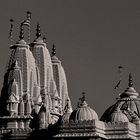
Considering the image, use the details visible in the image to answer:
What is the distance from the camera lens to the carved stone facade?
2990 inches

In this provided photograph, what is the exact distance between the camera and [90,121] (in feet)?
246

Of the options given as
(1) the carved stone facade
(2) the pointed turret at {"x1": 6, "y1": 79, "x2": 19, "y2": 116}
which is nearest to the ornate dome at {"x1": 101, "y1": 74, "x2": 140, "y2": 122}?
(1) the carved stone facade

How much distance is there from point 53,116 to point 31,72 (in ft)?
17.0

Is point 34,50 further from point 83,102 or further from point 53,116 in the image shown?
point 83,102

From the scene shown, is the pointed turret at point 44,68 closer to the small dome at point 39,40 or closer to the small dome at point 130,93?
the small dome at point 39,40

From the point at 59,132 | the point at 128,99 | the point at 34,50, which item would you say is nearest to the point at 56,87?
the point at 34,50

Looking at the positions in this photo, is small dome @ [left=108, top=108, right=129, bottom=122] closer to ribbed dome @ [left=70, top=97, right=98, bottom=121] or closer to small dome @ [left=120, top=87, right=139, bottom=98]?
ribbed dome @ [left=70, top=97, right=98, bottom=121]

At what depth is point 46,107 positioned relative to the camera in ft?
283

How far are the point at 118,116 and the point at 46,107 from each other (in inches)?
359

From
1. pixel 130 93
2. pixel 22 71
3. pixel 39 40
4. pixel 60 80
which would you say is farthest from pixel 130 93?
pixel 39 40

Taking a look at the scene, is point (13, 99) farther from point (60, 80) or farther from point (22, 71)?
point (60, 80)

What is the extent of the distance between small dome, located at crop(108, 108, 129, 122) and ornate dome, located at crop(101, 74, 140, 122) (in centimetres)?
81

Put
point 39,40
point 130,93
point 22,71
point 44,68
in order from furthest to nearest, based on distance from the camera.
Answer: point 39,40, point 44,68, point 22,71, point 130,93

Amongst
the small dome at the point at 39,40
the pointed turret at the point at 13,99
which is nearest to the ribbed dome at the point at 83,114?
the pointed turret at the point at 13,99
